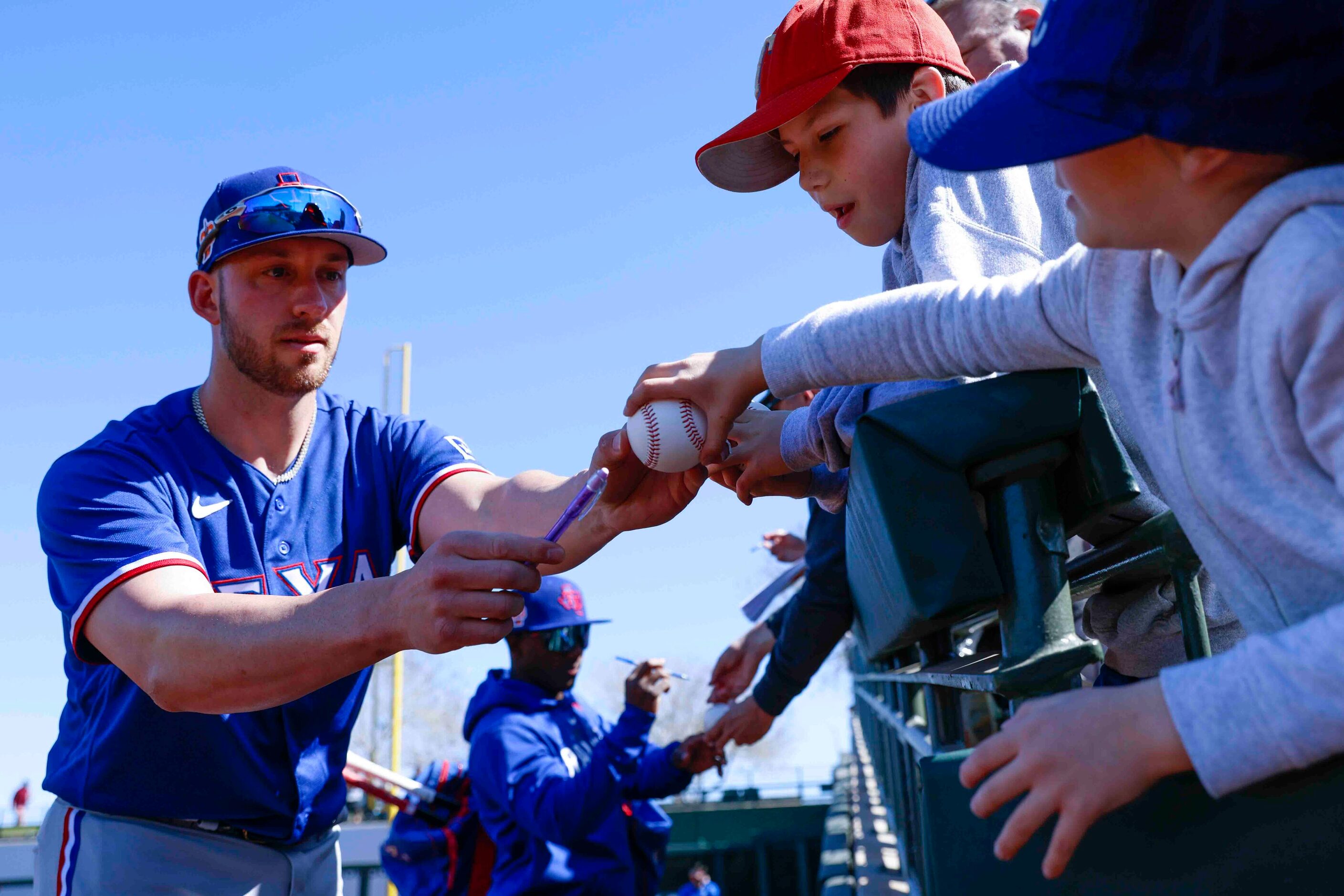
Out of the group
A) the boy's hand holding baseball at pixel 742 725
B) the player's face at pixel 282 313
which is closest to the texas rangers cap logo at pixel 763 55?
the player's face at pixel 282 313

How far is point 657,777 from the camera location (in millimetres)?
5512

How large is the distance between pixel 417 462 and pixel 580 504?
1012 millimetres

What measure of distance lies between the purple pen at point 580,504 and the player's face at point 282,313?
1104 mm

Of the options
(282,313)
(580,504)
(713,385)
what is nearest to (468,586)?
(580,504)

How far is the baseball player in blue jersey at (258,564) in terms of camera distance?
223 centimetres

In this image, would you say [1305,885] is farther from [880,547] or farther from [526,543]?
[526,543]

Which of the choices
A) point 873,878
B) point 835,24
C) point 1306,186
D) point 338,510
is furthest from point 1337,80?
point 873,878

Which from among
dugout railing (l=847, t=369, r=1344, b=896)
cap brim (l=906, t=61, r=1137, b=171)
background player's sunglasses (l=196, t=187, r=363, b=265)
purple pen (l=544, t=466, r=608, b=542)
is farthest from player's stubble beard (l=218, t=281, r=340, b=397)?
cap brim (l=906, t=61, r=1137, b=171)

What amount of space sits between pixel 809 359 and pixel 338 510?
1.74 metres

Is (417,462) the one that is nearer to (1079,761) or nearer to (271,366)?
(271,366)

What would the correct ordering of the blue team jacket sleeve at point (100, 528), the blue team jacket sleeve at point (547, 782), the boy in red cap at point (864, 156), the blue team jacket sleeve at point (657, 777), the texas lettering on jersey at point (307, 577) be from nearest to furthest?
1. the boy in red cap at point (864, 156)
2. the blue team jacket sleeve at point (100, 528)
3. the texas lettering on jersey at point (307, 577)
4. the blue team jacket sleeve at point (547, 782)
5. the blue team jacket sleeve at point (657, 777)

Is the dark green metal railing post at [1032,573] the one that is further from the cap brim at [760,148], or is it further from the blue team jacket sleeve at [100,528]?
the blue team jacket sleeve at [100,528]

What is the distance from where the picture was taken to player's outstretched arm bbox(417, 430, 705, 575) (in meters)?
2.83

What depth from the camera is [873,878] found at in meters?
4.68
